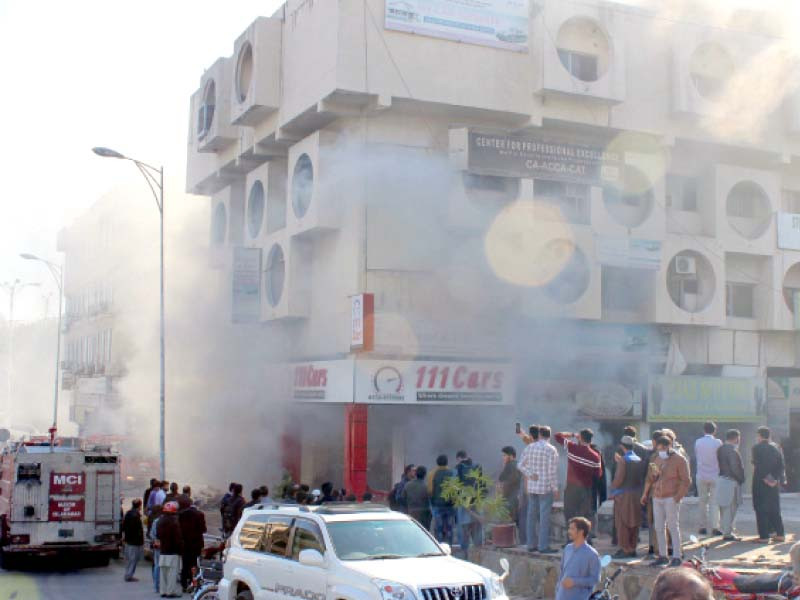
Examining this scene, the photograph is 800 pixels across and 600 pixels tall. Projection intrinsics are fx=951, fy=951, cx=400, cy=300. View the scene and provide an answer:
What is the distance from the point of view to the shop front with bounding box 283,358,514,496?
22.5m

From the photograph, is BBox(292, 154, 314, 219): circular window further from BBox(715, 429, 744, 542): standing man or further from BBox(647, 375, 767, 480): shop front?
BBox(715, 429, 744, 542): standing man

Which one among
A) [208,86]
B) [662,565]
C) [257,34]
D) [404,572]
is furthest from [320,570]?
[208,86]

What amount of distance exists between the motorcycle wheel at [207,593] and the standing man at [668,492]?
195 inches

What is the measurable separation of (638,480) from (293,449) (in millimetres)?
18415

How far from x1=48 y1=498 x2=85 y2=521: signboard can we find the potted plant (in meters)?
6.39

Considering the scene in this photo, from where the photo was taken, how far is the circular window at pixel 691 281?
2586cm

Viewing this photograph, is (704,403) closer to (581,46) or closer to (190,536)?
(581,46)

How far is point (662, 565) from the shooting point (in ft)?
34.9

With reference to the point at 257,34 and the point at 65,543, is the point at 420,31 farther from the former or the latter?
the point at 65,543

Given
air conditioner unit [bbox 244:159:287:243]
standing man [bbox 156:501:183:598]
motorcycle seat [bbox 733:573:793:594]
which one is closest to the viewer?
motorcycle seat [bbox 733:573:793:594]

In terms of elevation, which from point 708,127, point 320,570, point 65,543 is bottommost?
point 65,543

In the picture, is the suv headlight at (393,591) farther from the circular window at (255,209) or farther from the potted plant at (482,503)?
the circular window at (255,209)

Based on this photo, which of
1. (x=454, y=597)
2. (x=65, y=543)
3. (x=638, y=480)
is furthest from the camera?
(x=65, y=543)

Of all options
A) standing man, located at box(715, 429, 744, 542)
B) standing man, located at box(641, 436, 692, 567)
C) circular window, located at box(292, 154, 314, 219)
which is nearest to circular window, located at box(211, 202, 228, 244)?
circular window, located at box(292, 154, 314, 219)
